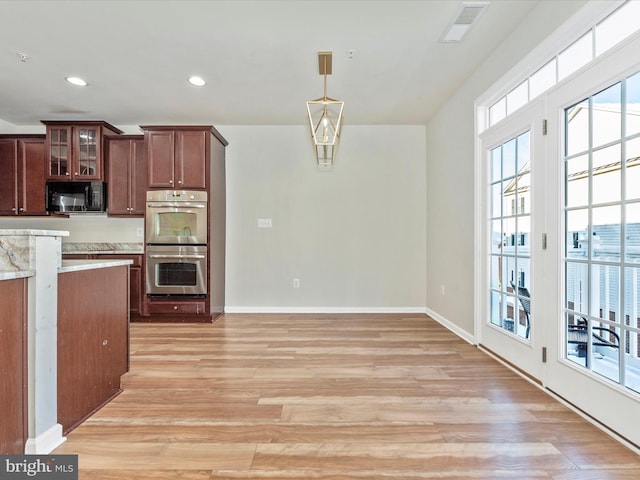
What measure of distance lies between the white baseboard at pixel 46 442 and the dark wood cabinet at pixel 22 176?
3.68 m

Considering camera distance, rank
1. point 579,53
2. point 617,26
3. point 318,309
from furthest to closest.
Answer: point 318,309, point 579,53, point 617,26

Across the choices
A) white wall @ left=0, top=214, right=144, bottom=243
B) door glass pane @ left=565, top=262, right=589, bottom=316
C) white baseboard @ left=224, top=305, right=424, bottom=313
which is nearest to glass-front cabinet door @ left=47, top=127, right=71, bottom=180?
white wall @ left=0, top=214, right=144, bottom=243

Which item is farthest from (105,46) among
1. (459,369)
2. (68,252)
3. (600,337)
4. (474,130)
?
(600,337)

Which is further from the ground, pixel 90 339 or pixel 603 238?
pixel 603 238

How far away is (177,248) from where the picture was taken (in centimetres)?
389

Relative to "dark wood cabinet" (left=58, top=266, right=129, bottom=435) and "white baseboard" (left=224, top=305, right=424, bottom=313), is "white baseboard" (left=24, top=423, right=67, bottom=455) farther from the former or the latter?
"white baseboard" (left=224, top=305, right=424, bottom=313)

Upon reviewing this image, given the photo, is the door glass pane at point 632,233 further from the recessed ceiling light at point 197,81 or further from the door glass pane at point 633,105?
the recessed ceiling light at point 197,81

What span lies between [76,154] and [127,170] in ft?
2.07

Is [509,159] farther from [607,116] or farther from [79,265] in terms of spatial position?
[79,265]

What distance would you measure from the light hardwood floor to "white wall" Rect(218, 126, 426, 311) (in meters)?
1.57

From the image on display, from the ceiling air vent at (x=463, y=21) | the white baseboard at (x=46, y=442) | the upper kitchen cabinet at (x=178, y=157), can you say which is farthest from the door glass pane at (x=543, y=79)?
the white baseboard at (x=46, y=442)

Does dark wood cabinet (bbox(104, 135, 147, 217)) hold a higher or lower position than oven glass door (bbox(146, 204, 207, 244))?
higher

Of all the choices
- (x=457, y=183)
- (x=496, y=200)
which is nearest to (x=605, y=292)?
(x=496, y=200)

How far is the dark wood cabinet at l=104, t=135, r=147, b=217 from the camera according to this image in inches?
161
